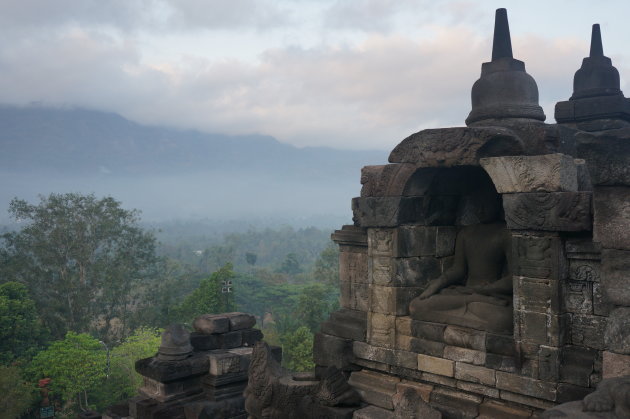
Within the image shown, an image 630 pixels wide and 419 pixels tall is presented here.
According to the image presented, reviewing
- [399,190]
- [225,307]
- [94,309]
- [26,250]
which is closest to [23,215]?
[26,250]

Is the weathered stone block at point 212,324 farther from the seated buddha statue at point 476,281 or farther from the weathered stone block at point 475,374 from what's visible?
the weathered stone block at point 475,374

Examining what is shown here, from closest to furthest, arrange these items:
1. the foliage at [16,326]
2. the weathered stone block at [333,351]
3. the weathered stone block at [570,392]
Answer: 1. the weathered stone block at [570,392]
2. the weathered stone block at [333,351]
3. the foliage at [16,326]

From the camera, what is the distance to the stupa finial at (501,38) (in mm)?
6754

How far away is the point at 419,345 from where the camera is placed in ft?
19.1

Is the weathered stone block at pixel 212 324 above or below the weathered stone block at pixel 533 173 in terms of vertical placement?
below

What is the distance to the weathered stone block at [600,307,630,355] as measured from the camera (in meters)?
3.88

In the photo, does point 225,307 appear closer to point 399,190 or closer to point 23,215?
point 23,215

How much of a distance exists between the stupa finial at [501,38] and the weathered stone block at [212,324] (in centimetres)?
550

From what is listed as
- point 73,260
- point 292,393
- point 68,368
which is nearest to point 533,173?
point 292,393

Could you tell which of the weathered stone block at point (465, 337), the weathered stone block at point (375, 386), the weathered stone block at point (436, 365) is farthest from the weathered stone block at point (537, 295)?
the weathered stone block at point (375, 386)

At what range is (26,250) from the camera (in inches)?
1419

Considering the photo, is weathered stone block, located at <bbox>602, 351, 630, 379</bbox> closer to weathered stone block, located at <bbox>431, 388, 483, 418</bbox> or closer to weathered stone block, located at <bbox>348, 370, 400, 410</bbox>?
weathered stone block, located at <bbox>431, 388, 483, 418</bbox>

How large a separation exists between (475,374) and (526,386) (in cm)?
55

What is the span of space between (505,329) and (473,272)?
1.04 meters
